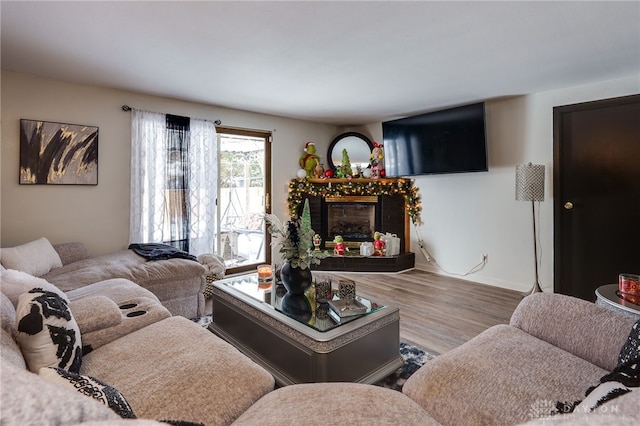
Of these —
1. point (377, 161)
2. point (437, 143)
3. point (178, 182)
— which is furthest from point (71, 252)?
point (437, 143)

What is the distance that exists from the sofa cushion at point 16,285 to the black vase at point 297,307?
47.3 inches

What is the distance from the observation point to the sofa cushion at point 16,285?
1.49m

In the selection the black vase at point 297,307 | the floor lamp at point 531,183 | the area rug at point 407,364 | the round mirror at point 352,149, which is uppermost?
the round mirror at point 352,149

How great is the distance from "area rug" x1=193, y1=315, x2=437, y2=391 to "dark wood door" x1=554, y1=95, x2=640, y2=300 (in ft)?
7.51

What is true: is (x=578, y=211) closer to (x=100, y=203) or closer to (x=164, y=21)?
(x=164, y=21)

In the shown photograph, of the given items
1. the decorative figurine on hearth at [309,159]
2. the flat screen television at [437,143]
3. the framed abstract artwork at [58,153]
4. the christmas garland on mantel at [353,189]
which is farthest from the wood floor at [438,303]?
the framed abstract artwork at [58,153]

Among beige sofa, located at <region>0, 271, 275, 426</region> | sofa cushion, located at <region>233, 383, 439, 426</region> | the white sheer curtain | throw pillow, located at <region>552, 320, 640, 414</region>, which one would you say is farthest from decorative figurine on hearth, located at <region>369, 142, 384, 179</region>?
sofa cushion, located at <region>233, 383, 439, 426</region>

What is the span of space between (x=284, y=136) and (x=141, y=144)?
2068 mm

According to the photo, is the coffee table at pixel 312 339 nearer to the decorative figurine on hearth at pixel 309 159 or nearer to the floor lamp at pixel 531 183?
the floor lamp at pixel 531 183

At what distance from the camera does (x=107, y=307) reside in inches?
65.0

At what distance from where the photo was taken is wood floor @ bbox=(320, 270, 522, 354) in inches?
101

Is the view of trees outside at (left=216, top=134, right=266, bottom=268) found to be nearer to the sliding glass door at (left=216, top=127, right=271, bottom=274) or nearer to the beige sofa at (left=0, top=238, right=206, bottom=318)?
the sliding glass door at (left=216, top=127, right=271, bottom=274)

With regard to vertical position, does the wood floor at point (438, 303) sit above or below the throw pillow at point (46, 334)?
below

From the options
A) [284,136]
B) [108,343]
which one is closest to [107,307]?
[108,343]
